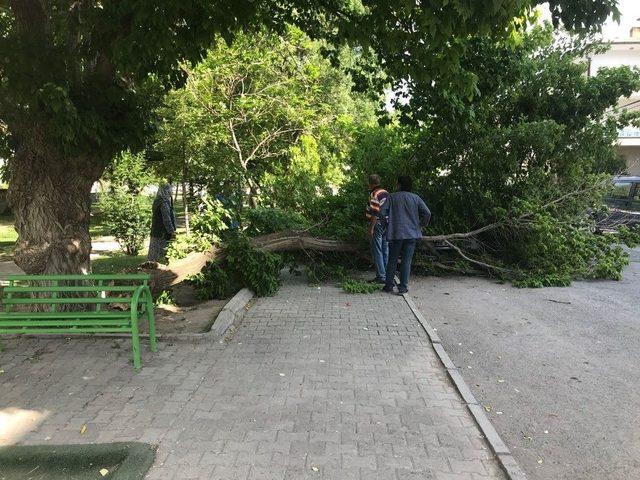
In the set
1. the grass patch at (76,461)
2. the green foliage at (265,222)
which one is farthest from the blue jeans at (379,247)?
the grass patch at (76,461)

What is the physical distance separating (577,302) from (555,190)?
7.47ft

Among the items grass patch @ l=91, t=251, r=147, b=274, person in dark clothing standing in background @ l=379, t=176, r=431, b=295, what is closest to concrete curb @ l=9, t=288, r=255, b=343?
person in dark clothing standing in background @ l=379, t=176, r=431, b=295

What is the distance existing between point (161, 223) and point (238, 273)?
2.36 meters

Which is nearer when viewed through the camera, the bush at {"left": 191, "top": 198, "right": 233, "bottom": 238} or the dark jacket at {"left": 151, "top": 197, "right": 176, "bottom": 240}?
the bush at {"left": 191, "top": 198, "right": 233, "bottom": 238}

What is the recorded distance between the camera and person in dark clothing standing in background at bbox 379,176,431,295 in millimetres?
7750

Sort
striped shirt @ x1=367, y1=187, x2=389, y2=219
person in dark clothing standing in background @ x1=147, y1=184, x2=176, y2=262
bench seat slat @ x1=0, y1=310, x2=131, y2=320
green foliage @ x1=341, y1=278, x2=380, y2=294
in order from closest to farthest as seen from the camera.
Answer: bench seat slat @ x1=0, y1=310, x2=131, y2=320, green foliage @ x1=341, y1=278, x2=380, y2=294, striped shirt @ x1=367, y1=187, x2=389, y2=219, person in dark clothing standing in background @ x1=147, y1=184, x2=176, y2=262

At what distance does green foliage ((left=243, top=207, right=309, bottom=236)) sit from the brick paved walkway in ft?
10.9

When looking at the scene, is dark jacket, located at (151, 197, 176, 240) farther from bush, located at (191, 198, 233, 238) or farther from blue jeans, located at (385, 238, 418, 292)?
blue jeans, located at (385, 238, 418, 292)

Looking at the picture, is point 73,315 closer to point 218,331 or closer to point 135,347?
point 135,347

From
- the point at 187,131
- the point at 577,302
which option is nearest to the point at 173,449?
the point at 577,302

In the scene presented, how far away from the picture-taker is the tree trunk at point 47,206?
5.76 meters

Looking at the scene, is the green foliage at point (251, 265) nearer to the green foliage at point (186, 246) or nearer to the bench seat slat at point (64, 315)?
the green foliage at point (186, 246)

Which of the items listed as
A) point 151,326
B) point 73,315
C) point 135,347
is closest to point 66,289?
point 73,315

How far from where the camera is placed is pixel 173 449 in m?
3.22
